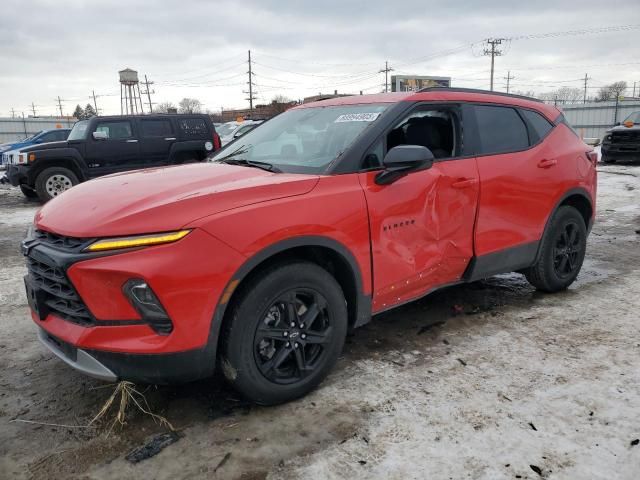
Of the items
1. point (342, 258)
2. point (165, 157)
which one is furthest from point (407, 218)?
point (165, 157)

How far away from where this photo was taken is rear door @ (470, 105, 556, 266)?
386 centimetres

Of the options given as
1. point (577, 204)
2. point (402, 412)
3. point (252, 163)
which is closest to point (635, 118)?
point (577, 204)

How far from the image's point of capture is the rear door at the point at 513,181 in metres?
3.86

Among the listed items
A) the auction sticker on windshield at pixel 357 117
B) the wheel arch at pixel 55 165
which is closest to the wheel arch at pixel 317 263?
the auction sticker on windshield at pixel 357 117

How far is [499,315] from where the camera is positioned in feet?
13.8

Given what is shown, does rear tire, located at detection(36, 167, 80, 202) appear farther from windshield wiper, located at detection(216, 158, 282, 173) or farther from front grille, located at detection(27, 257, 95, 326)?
front grille, located at detection(27, 257, 95, 326)

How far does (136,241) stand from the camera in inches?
93.9

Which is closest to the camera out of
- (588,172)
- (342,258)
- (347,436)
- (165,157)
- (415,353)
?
(347,436)

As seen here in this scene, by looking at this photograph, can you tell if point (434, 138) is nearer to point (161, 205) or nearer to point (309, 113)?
point (309, 113)

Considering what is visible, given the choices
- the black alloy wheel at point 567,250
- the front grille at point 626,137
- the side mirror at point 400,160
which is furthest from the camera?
the front grille at point 626,137

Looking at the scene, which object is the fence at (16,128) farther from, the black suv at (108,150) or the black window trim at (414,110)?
the black window trim at (414,110)

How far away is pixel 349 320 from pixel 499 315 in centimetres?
160

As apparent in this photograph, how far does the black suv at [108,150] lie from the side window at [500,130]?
350 inches

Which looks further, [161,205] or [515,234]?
[515,234]
